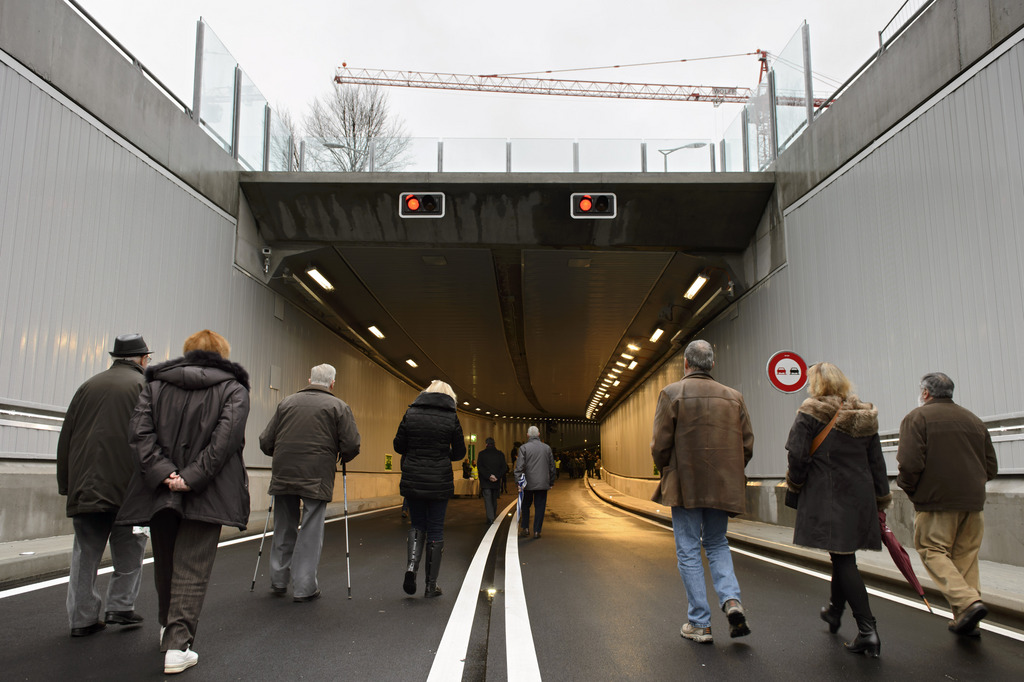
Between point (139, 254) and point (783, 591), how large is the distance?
355 inches

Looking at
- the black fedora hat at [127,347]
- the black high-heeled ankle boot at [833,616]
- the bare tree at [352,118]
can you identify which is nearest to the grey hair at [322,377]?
the black fedora hat at [127,347]

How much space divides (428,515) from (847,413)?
3.34 m

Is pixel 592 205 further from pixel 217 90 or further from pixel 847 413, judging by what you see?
pixel 847 413

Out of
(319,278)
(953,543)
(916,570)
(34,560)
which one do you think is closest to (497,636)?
(953,543)

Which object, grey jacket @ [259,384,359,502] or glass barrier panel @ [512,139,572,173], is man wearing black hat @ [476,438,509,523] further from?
grey jacket @ [259,384,359,502]

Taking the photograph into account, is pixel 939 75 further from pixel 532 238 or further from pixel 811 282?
pixel 532 238

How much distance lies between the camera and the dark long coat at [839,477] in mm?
4523

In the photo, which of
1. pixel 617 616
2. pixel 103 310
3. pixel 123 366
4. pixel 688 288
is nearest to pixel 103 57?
pixel 103 310

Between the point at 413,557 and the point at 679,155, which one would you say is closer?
the point at 413,557

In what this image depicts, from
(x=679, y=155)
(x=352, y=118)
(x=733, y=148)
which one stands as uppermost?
(x=352, y=118)

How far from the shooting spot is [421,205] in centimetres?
1293

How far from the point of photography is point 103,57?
31.0 feet

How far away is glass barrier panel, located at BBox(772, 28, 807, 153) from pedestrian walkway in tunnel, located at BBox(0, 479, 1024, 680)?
8137 mm

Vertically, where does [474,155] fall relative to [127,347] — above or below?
above
